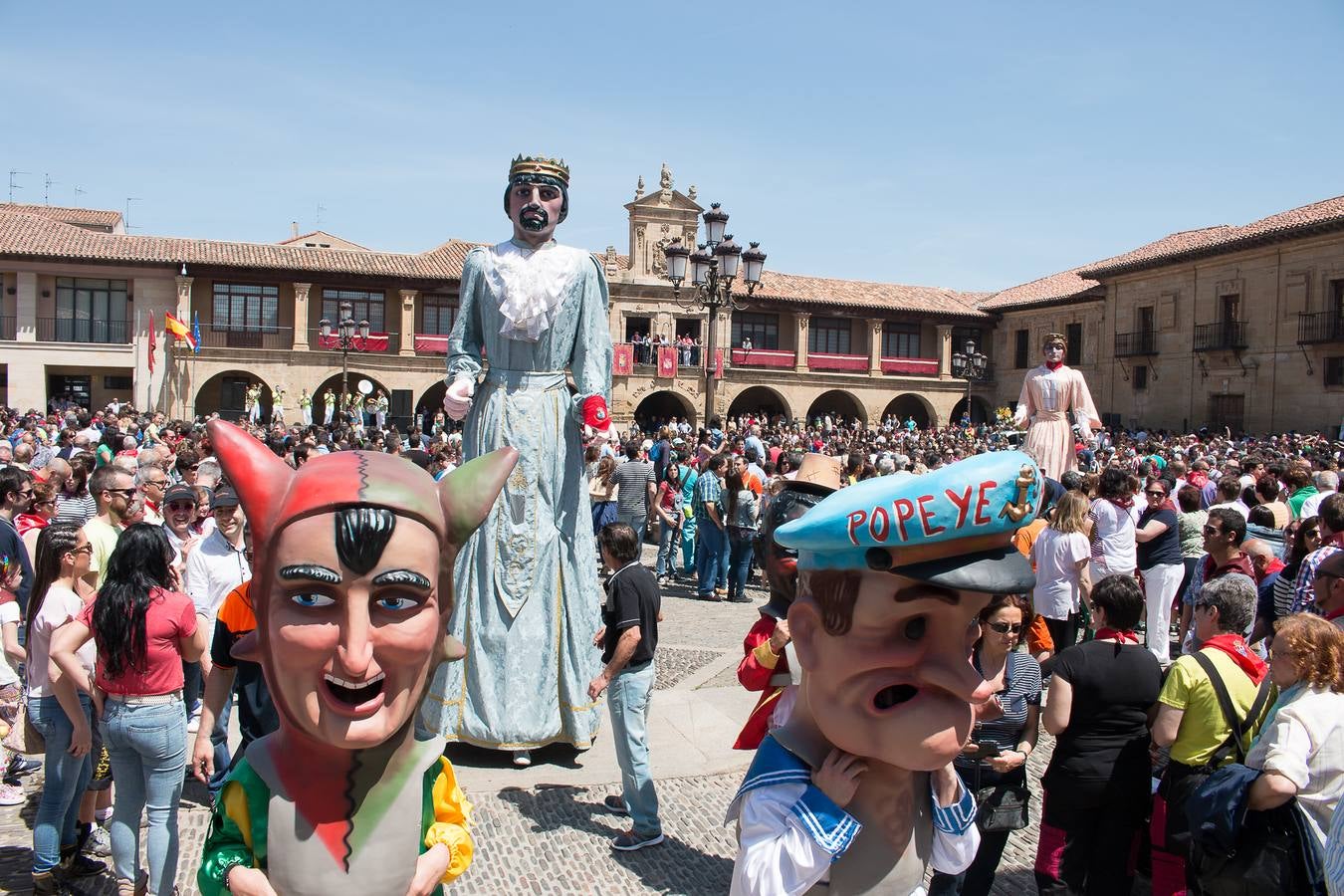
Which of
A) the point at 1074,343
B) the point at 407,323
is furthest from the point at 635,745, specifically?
the point at 1074,343

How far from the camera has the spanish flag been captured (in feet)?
93.1

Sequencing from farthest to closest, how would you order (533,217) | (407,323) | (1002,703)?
(407,323), (533,217), (1002,703)

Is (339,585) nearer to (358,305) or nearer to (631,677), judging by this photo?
(631,677)

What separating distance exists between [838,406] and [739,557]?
29.4 metres

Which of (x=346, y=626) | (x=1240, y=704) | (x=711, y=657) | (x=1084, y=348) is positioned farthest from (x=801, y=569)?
(x=1084, y=348)

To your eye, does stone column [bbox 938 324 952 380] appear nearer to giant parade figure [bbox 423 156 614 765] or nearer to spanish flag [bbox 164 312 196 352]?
spanish flag [bbox 164 312 196 352]

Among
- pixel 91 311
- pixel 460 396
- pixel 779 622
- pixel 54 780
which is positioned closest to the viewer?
pixel 779 622

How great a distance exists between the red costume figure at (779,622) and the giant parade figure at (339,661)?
44.1 inches

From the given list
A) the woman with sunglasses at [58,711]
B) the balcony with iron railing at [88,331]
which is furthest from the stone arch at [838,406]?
the woman with sunglasses at [58,711]

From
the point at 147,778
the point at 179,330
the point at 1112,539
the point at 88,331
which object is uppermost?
the point at 88,331

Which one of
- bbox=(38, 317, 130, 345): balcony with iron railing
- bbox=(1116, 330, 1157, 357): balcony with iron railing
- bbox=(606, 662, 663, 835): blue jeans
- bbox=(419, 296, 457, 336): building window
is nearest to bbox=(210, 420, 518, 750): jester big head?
bbox=(606, 662, 663, 835): blue jeans

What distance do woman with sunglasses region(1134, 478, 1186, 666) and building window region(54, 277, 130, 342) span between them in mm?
31808

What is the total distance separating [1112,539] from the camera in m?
7.13

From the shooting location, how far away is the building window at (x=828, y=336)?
1518 inches
